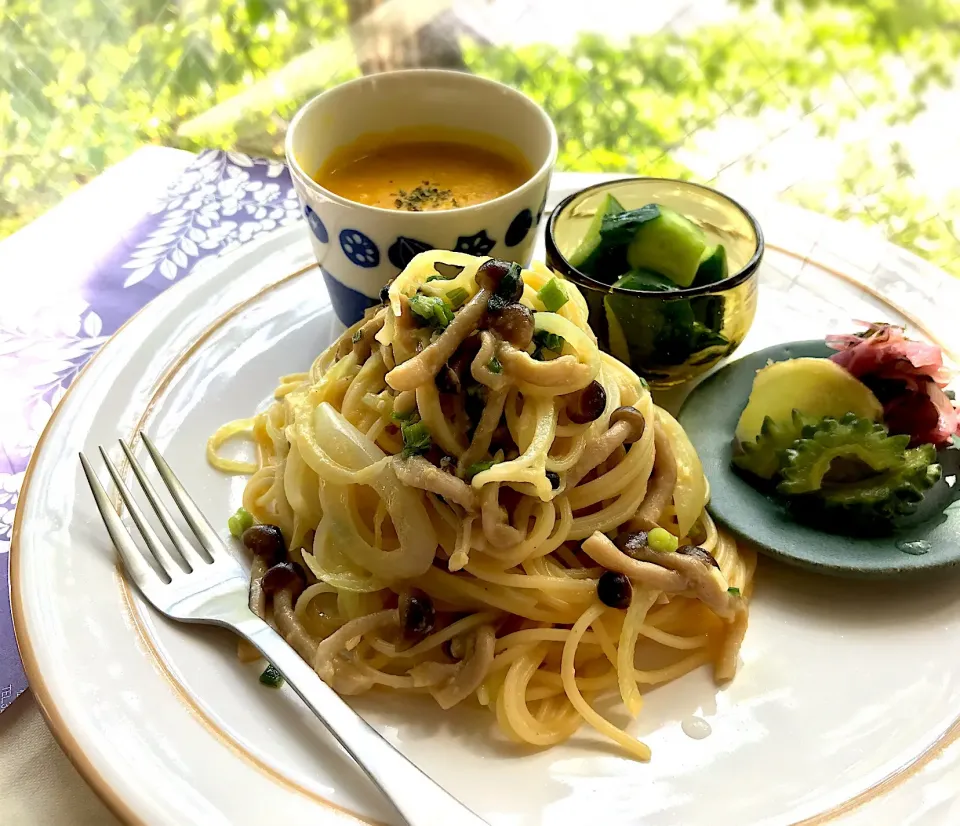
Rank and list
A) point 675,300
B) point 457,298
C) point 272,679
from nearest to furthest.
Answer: point 272,679 < point 457,298 < point 675,300

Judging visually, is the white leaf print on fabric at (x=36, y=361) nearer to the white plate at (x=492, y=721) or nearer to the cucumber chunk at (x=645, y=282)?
the white plate at (x=492, y=721)

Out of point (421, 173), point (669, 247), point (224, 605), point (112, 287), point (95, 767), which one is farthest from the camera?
point (112, 287)

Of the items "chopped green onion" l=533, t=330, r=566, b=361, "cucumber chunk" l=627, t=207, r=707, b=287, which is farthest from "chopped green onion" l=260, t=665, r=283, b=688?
"cucumber chunk" l=627, t=207, r=707, b=287

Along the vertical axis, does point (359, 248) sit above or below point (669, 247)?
above

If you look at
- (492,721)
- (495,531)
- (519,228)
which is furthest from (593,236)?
(492,721)

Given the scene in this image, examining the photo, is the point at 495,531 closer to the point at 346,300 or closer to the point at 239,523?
the point at 239,523

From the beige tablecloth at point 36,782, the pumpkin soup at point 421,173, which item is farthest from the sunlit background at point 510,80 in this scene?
the beige tablecloth at point 36,782
